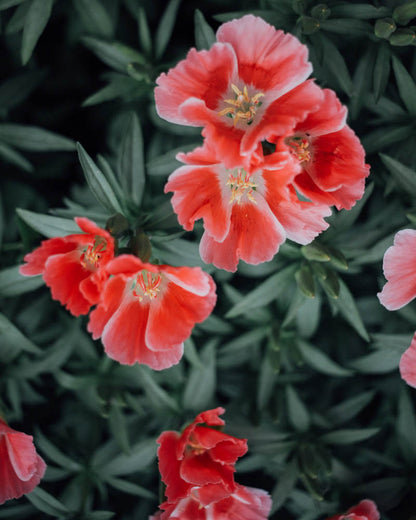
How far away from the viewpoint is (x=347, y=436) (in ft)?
6.21

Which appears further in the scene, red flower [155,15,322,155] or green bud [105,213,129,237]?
green bud [105,213,129,237]

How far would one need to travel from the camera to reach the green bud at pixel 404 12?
5.20 feet

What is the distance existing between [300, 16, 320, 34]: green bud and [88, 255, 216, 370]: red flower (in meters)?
0.79

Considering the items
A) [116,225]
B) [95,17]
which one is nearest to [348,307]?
[116,225]

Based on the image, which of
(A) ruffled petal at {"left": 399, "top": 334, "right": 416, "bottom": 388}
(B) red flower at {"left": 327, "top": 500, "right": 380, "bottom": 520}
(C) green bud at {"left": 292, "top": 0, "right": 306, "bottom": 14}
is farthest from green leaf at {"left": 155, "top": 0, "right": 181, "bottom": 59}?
(B) red flower at {"left": 327, "top": 500, "right": 380, "bottom": 520}

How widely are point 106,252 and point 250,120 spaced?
1.63ft

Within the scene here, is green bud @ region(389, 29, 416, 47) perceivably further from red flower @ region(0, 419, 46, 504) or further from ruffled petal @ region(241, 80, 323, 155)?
red flower @ region(0, 419, 46, 504)

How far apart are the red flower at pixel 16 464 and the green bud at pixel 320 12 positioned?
146cm

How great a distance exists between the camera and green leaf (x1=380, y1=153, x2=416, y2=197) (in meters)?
1.65

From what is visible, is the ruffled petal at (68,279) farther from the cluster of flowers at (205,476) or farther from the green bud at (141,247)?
the cluster of flowers at (205,476)

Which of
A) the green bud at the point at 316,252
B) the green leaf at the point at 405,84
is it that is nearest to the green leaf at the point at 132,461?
the green bud at the point at 316,252

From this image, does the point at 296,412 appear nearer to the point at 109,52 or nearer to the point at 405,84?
the point at 405,84

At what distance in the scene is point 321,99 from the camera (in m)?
1.25

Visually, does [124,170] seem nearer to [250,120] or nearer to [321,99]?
[250,120]
